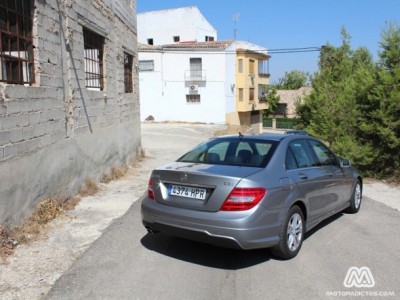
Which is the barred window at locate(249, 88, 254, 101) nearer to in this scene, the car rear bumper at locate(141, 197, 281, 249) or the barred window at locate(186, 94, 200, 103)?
the barred window at locate(186, 94, 200, 103)

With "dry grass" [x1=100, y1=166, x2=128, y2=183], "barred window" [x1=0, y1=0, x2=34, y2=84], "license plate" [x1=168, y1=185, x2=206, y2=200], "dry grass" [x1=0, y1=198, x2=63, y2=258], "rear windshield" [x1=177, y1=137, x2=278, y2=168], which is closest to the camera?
"license plate" [x1=168, y1=185, x2=206, y2=200]

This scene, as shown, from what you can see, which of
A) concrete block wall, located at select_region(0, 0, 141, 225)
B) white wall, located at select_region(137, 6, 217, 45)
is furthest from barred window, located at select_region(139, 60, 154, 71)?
concrete block wall, located at select_region(0, 0, 141, 225)

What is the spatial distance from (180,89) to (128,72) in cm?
2797

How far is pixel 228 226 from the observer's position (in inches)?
176

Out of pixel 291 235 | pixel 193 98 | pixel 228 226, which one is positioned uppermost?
pixel 193 98

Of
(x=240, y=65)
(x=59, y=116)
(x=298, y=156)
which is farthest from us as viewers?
(x=240, y=65)

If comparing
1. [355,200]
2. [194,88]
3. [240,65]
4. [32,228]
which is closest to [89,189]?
[32,228]

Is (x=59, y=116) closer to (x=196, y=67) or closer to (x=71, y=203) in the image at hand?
(x=71, y=203)

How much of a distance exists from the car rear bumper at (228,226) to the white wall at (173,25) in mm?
49660

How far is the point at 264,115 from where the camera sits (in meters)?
67.1

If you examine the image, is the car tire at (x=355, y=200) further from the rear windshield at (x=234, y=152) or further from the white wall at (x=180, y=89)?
the white wall at (x=180, y=89)

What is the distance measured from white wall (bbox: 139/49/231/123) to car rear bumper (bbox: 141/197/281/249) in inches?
1467

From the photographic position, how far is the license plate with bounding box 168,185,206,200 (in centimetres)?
471

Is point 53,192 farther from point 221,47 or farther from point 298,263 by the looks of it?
point 221,47
